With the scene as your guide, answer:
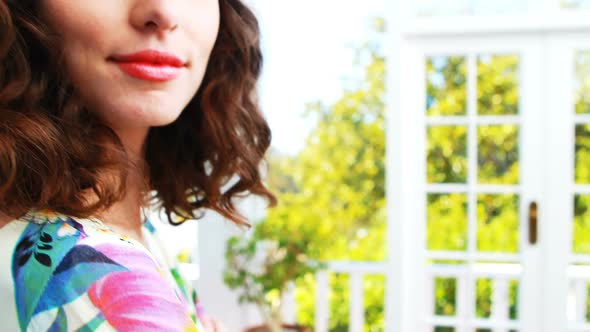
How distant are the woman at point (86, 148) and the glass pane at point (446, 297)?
128 inches

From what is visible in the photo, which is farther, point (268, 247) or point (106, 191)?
point (268, 247)

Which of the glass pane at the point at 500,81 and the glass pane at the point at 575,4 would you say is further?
the glass pane at the point at 500,81

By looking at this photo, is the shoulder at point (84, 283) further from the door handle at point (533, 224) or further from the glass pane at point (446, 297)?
the glass pane at point (446, 297)

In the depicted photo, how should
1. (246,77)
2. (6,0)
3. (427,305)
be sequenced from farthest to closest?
(427,305) < (246,77) < (6,0)

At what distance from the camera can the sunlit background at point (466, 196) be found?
3297 millimetres

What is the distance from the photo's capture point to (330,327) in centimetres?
530

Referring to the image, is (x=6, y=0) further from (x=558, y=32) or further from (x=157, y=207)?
(x=558, y=32)

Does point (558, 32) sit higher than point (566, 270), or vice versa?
point (558, 32)

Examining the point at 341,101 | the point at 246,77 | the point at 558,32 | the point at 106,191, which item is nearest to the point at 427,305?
the point at 558,32

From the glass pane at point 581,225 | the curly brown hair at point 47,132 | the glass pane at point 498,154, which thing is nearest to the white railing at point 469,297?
the glass pane at point 581,225

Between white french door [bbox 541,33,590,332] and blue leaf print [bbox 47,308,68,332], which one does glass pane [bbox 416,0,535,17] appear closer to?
white french door [bbox 541,33,590,332]

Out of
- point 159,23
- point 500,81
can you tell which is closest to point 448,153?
point 500,81

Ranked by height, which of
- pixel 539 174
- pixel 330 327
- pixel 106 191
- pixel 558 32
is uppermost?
pixel 558 32

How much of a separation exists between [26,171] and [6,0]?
16 centimetres
